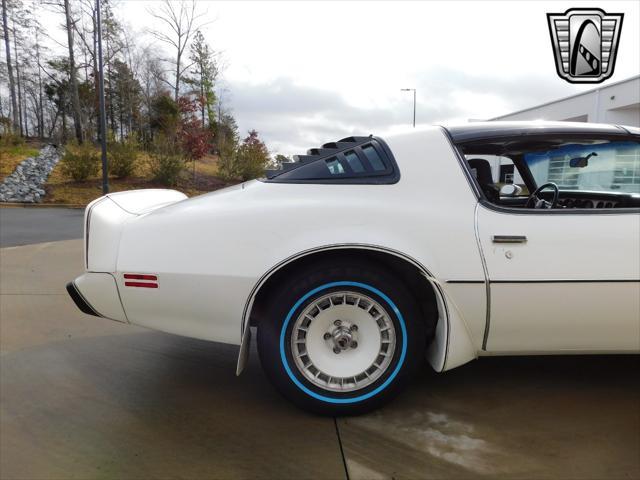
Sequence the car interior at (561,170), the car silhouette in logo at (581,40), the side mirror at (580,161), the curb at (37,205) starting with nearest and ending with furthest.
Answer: the car interior at (561,170)
the side mirror at (580,161)
the car silhouette in logo at (581,40)
the curb at (37,205)

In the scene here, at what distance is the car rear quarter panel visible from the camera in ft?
6.95

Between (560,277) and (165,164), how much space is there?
18.2m

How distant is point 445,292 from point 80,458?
1.71m

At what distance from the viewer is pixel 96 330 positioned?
135 inches

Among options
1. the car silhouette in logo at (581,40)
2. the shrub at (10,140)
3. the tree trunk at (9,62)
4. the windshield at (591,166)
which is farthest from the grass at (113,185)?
the windshield at (591,166)

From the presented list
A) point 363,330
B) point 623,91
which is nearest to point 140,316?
point 363,330

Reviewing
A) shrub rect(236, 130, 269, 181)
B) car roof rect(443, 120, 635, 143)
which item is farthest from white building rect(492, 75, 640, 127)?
car roof rect(443, 120, 635, 143)

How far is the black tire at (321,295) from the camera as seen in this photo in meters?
2.11

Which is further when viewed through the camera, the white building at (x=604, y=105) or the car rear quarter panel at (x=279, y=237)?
the white building at (x=604, y=105)

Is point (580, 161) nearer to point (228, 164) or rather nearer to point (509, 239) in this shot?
point (509, 239)

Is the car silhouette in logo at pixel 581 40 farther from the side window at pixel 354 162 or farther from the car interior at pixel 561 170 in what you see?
the side window at pixel 354 162

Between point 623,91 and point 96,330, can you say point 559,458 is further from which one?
point 623,91

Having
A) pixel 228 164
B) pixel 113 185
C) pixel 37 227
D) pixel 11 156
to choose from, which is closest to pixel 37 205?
pixel 113 185

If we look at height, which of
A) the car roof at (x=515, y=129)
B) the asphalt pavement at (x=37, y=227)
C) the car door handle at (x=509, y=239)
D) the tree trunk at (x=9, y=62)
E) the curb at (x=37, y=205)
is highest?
the tree trunk at (x=9, y=62)
